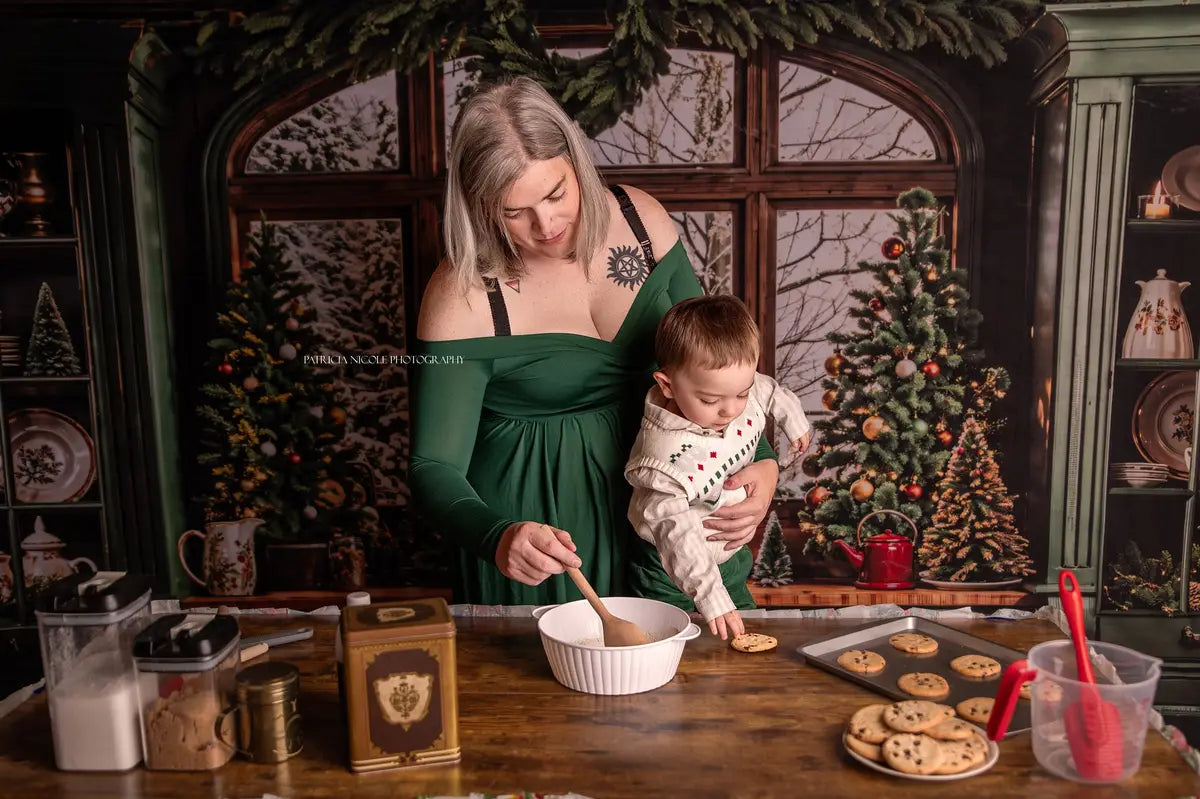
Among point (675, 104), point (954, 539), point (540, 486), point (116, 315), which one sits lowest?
point (954, 539)

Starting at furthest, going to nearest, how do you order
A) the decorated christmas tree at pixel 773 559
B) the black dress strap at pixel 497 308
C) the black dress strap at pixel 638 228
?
the decorated christmas tree at pixel 773 559, the black dress strap at pixel 638 228, the black dress strap at pixel 497 308

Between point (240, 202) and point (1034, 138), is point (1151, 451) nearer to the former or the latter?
point (1034, 138)

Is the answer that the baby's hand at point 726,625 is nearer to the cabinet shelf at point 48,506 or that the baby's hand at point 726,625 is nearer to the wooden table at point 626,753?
the wooden table at point 626,753

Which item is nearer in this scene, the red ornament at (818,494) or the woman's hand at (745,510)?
the woman's hand at (745,510)

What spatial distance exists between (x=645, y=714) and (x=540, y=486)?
34.3 inches

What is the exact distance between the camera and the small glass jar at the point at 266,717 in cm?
128

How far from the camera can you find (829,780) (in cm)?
120

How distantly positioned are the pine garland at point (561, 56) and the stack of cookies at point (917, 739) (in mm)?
1945

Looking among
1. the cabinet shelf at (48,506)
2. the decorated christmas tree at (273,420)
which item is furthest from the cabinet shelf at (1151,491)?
the cabinet shelf at (48,506)

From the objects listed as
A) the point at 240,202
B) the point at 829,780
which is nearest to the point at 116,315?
the point at 240,202

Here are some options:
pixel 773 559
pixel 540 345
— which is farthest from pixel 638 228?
pixel 773 559

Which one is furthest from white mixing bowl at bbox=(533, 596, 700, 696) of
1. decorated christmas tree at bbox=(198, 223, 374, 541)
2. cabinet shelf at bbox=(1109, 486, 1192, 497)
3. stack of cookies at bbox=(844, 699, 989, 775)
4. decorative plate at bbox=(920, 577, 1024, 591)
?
cabinet shelf at bbox=(1109, 486, 1192, 497)

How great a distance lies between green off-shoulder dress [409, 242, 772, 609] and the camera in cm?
212

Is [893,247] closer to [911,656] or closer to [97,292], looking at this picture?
[911,656]
